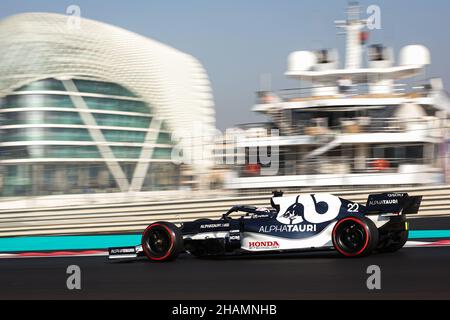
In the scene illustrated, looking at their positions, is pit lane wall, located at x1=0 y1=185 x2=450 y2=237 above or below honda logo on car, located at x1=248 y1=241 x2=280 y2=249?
below

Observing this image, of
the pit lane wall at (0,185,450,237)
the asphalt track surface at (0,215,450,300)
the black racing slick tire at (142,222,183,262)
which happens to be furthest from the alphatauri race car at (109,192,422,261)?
the pit lane wall at (0,185,450,237)

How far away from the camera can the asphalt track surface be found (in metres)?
6.38

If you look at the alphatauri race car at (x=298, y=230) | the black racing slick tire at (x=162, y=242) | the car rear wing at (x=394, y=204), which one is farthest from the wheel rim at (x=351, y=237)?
the black racing slick tire at (x=162, y=242)

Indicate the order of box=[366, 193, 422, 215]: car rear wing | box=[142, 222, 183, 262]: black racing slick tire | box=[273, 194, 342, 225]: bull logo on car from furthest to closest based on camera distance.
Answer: box=[142, 222, 183, 262]: black racing slick tire → box=[273, 194, 342, 225]: bull logo on car → box=[366, 193, 422, 215]: car rear wing

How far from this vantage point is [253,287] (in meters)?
6.88

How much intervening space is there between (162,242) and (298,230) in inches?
81.4

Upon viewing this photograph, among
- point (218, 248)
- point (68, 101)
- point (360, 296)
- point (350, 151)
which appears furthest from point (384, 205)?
point (68, 101)

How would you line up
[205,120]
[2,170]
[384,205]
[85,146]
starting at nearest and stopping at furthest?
[384,205] < [2,170] < [85,146] < [205,120]

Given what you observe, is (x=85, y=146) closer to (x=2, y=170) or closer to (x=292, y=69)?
(x=2, y=170)

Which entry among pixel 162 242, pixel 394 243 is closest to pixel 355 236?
pixel 394 243

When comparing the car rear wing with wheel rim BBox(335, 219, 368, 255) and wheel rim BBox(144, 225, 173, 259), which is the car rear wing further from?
wheel rim BBox(144, 225, 173, 259)

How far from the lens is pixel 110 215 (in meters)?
19.2

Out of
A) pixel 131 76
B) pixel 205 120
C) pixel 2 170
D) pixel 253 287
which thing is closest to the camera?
pixel 253 287
